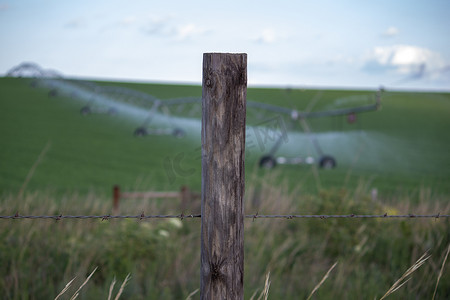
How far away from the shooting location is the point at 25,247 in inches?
178

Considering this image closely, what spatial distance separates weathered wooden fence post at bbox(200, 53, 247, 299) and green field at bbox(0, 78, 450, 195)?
480cm

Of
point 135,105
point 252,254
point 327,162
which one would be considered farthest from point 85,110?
point 252,254

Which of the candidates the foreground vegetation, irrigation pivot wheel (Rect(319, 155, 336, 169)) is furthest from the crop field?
irrigation pivot wheel (Rect(319, 155, 336, 169))

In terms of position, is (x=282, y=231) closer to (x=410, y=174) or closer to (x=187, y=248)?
(x=187, y=248)

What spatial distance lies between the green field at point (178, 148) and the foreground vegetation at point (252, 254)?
1.47 m

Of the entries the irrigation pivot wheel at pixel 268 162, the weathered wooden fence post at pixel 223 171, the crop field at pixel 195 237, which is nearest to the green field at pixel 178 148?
the crop field at pixel 195 237

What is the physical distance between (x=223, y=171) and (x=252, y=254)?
3.03 m

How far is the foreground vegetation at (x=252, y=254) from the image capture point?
421 centimetres

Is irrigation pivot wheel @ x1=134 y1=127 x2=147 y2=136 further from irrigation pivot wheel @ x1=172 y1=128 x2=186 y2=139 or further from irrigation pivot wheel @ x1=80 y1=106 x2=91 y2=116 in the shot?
irrigation pivot wheel @ x1=80 y1=106 x2=91 y2=116

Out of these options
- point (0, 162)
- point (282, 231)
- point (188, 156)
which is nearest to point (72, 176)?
point (0, 162)

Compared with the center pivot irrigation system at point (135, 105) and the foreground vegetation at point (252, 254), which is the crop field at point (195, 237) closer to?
the foreground vegetation at point (252, 254)

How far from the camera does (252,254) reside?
5.05 m

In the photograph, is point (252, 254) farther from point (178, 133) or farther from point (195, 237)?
point (178, 133)

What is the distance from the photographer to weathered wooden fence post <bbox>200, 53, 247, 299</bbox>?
7.15 feet
